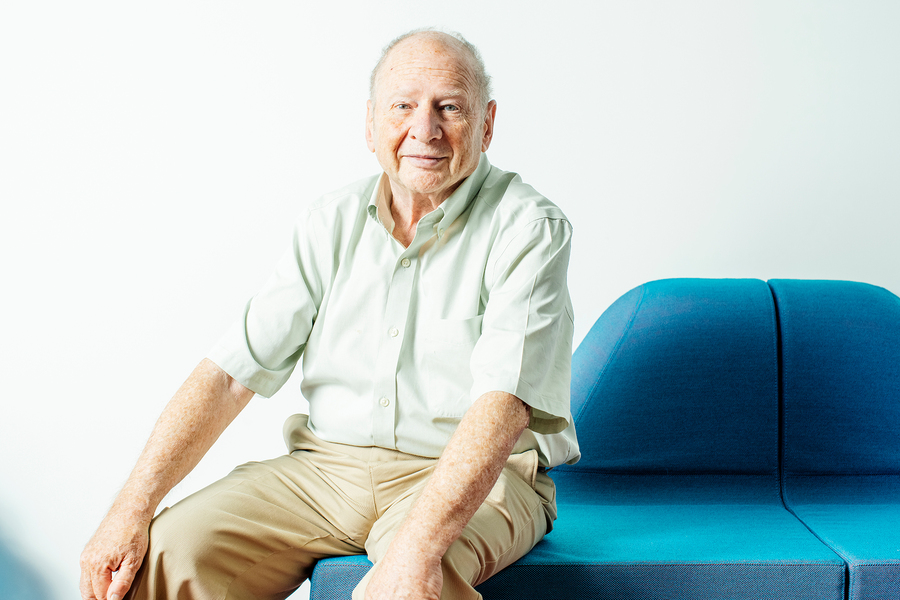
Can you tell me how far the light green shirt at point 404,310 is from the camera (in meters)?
1.41

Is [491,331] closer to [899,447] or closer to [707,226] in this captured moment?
[707,226]

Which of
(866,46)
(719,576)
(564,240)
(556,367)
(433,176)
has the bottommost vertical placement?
(719,576)

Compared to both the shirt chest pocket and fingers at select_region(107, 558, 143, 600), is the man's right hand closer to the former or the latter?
fingers at select_region(107, 558, 143, 600)

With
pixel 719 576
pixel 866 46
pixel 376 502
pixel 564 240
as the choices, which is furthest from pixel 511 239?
pixel 866 46

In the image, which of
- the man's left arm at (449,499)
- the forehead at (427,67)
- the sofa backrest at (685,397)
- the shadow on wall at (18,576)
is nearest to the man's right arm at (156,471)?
the man's left arm at (449,499)

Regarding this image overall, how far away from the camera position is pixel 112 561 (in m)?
1.21

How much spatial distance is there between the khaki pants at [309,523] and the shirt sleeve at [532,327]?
19 centimetres

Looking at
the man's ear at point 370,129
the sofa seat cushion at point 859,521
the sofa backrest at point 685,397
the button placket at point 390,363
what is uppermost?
the man's ear at point 370,129

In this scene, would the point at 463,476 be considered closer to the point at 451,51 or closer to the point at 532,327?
the point at 532,327

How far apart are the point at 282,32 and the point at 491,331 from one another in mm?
1327

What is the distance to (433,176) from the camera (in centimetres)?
147

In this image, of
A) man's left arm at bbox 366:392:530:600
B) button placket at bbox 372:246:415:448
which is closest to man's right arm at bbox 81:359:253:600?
button placket at bbox 372:246:415:448

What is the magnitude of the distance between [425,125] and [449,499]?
680 mm

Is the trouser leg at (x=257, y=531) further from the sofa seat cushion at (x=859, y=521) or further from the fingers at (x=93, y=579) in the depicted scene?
the sofa seat cushion at (x=859, y=521)
